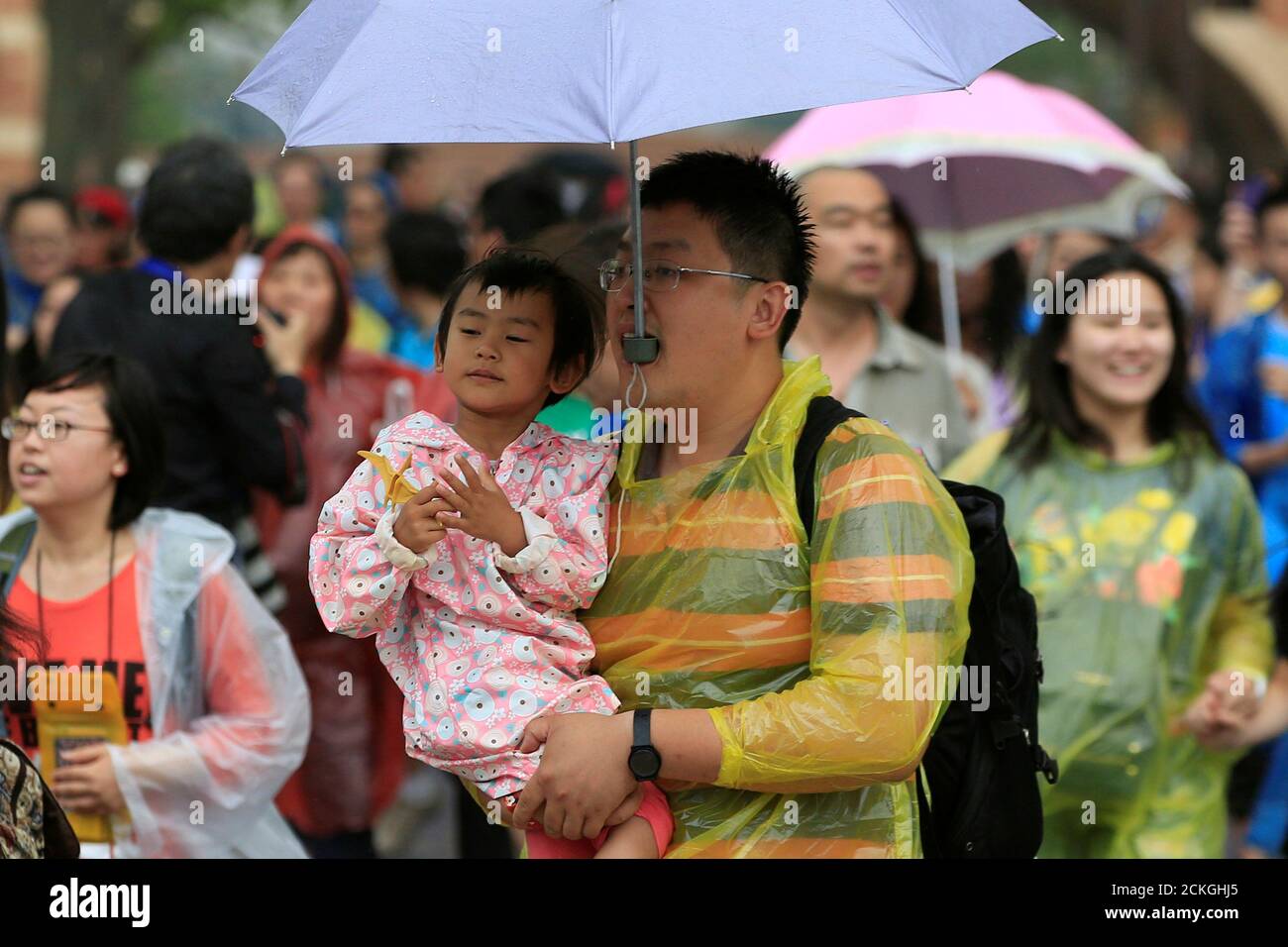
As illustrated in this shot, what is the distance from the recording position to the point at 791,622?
9.63 feet

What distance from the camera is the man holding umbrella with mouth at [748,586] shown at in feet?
9.24

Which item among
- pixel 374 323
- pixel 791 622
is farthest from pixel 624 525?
pixel 374 323

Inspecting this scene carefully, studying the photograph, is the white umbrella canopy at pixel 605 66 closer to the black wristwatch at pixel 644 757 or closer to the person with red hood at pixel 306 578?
the black wristwatch at pixel 644 757

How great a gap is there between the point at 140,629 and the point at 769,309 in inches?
74.8

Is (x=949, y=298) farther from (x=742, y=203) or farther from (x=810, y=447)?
(x=810, y=447)

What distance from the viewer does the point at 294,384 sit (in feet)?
18.6

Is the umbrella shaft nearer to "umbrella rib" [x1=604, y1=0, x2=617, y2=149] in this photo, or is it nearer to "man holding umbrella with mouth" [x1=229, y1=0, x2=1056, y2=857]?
"man holding umbrella with mouth" [x1=229, y1=0, x2=1056, y2=857]

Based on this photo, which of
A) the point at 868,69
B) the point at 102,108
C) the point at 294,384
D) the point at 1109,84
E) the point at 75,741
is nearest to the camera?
the point at 868,69

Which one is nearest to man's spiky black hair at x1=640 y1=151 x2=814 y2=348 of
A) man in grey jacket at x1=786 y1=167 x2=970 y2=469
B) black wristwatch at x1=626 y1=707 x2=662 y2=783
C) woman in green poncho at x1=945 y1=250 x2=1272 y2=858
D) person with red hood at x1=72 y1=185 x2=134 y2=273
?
black wristwatch at x1=626 y1=707 x2=662 y2=783

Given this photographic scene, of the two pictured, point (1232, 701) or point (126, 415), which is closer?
point (126, 415)

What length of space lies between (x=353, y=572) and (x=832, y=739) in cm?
82

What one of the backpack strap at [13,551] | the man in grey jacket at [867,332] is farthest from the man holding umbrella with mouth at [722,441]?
the man in grey jacket at [867,332]

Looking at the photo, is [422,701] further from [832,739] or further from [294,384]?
[294,384]
